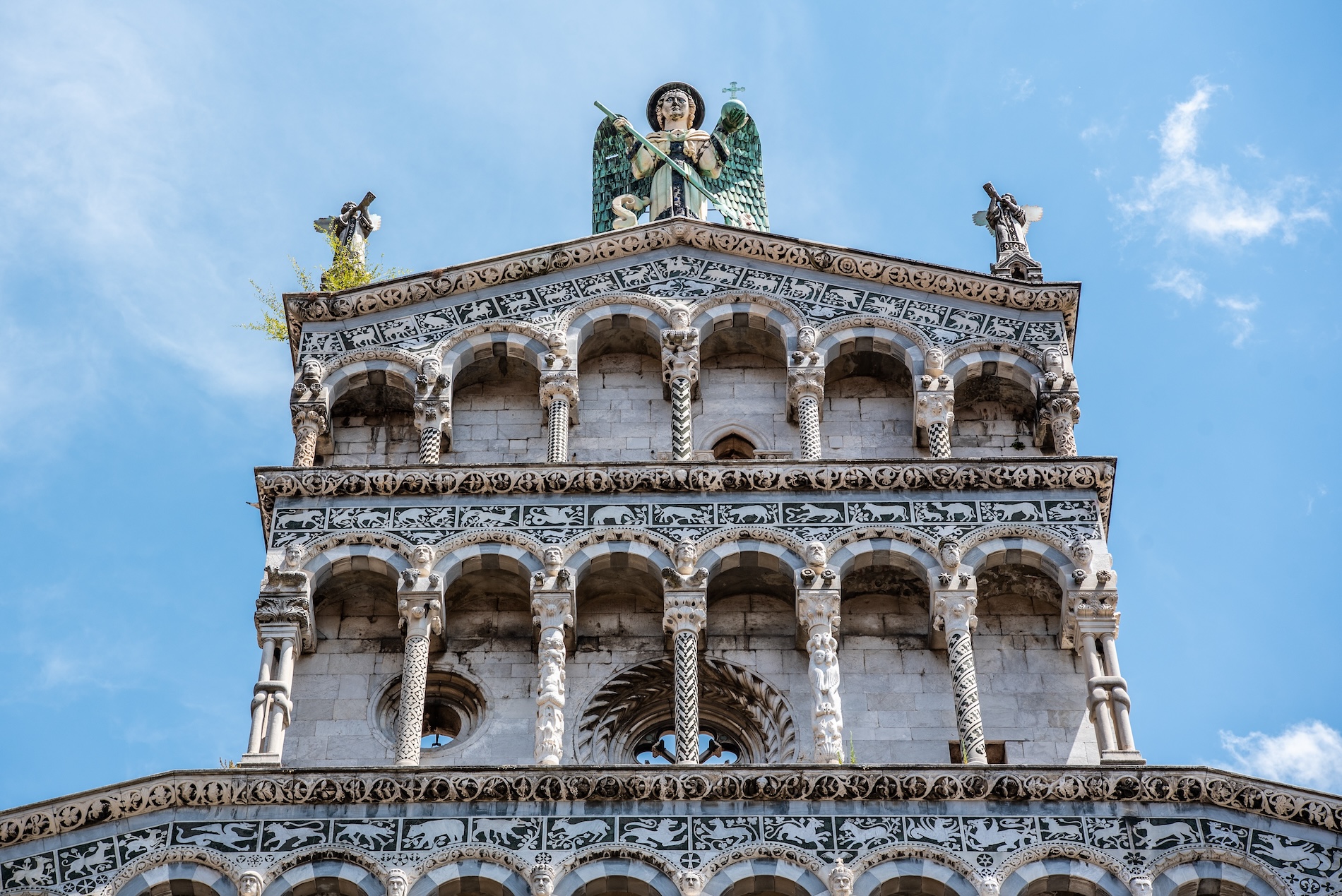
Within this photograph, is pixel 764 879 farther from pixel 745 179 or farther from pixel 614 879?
pixel 745 179

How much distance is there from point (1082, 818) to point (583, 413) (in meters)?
5.93

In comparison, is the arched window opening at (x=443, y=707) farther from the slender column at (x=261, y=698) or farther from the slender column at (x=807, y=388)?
the slender column at (x=807, y=388)

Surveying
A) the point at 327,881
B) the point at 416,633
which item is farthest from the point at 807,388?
the point at 327,881

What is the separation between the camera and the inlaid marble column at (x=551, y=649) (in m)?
18.4

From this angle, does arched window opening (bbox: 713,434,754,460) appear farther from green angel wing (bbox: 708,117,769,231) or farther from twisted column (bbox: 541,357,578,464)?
green angel wing (bbox: 708,117,769,231)

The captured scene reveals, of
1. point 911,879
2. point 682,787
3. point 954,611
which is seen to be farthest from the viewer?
point 954,611

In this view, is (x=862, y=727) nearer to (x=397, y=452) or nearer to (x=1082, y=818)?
(x=1082, y=818)

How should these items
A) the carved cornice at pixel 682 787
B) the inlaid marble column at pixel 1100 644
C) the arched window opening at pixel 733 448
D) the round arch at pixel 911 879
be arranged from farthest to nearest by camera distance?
the arched window opening at pixel 733 448 → the inlaid marble column at pixel 1100 644 → the carved cornice at pixel 682 787 → the round arch at pixel 911 879

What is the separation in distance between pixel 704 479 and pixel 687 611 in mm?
1251

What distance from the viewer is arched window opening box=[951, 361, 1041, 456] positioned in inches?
832

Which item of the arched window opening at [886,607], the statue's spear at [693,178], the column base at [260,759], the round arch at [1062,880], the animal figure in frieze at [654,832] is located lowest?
the round arch at [1062,880]

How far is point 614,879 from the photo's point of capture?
17.3m

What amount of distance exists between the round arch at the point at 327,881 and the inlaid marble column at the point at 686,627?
2441mm

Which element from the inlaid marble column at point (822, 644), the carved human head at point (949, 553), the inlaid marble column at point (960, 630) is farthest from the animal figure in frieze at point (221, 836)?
the carved human head at point (949, 553)
